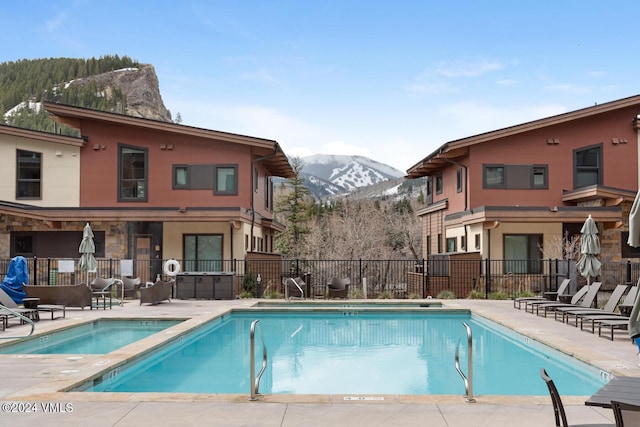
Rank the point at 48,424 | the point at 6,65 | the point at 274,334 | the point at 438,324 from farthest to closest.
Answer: the point at 6,65, the point at 438,324, the point at 274,334, the point at 48,424

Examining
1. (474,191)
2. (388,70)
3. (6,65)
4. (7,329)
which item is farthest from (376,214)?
(6,65)

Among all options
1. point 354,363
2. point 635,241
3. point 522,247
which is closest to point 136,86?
point 522,247

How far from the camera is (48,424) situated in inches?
220

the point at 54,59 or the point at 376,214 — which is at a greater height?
the point at 54,59

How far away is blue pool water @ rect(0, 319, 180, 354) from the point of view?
1080 cm

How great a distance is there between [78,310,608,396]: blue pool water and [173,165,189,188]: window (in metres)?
9.16

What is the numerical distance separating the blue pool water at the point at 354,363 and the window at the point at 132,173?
997 centimetres

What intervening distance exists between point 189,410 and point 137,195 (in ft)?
60.3

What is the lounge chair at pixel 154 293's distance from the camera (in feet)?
57.1

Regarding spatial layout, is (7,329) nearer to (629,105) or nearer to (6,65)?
(629,105)

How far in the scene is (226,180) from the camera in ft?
75.9

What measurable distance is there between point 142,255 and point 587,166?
17.5 meters

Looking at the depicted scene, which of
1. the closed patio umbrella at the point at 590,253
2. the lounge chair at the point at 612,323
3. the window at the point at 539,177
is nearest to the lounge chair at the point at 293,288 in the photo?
the closed patio umbrella at the point at 590,253

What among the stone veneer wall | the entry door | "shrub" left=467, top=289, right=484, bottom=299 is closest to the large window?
"shrub" left=467, top=289, right=484, bottom=299
